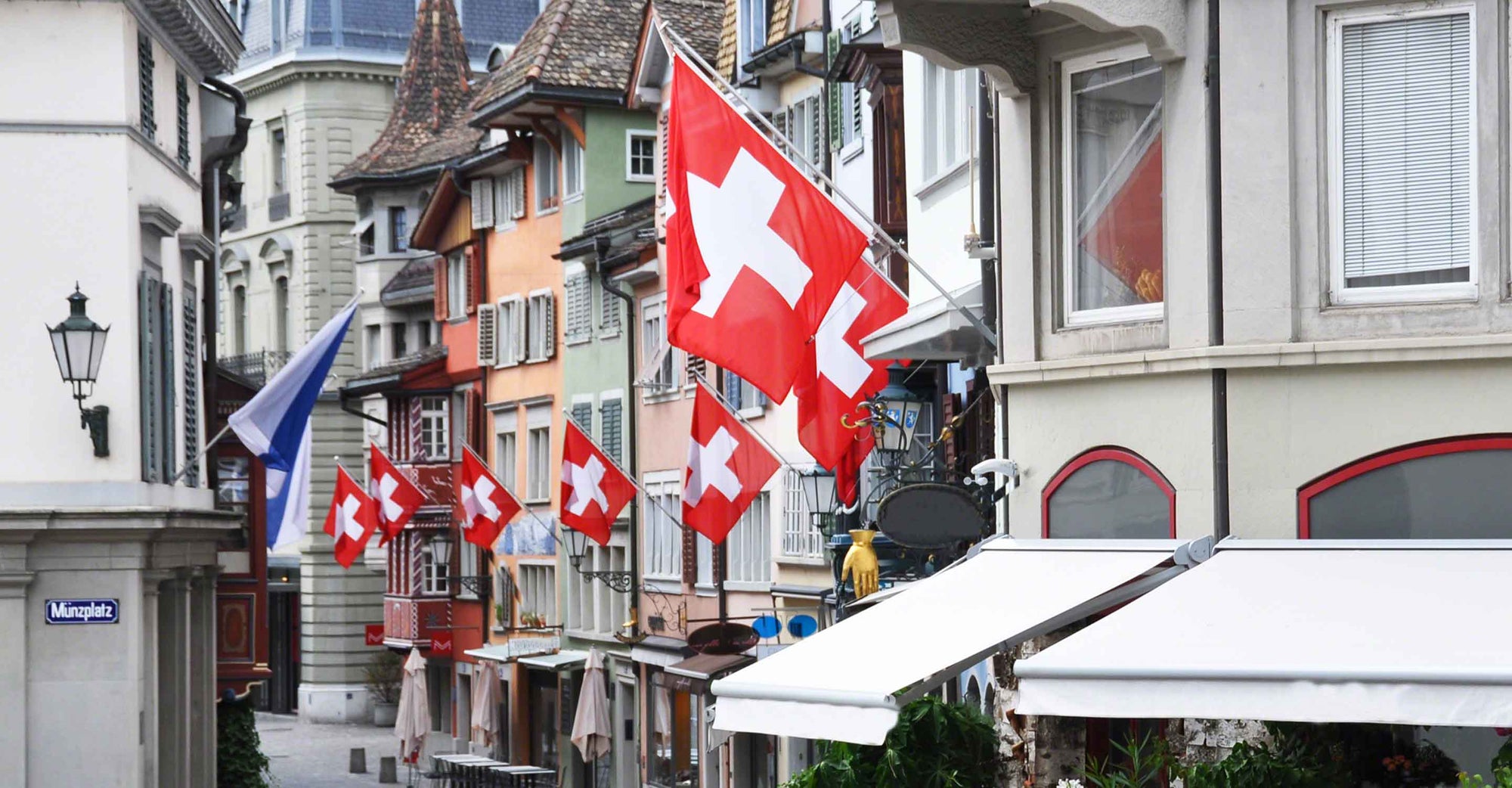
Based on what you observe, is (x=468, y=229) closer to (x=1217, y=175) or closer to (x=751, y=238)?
(x=751, y=238)

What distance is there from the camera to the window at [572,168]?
47531 millimetres

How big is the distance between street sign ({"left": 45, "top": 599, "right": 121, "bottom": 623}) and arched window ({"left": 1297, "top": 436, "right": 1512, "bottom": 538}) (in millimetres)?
15673

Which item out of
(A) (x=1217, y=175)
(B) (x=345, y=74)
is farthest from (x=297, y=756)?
(A) (x=1217, y=175)

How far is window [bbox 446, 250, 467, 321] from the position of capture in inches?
2174

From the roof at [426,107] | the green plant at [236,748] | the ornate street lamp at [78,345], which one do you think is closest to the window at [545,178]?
the roof at [426,107]

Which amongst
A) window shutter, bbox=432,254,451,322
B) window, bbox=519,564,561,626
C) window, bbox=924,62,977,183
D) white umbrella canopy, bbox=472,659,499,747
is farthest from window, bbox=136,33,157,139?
window shutter, bbox=432,254,451,322

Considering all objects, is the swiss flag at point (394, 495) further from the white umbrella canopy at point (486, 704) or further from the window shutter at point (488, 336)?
the window shutter at point (488, 336)

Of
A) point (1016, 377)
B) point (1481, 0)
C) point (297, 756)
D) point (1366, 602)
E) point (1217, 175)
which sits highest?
point (1481, 0)

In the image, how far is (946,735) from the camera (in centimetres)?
1221

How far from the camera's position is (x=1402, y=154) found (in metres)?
11.2

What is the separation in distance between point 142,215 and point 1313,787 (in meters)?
17.4

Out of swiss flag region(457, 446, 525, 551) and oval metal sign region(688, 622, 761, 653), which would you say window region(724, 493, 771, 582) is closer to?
oval metal sign region(688, 622, 761, 653)

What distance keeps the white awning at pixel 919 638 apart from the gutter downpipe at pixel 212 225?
20.4 m

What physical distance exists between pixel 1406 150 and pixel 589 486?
24759 mm
